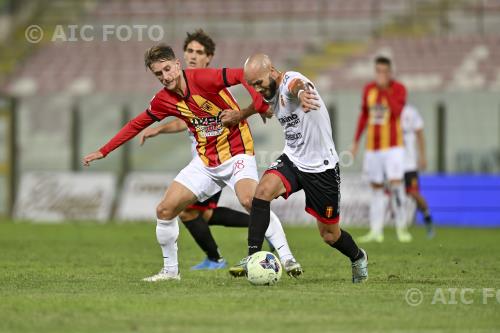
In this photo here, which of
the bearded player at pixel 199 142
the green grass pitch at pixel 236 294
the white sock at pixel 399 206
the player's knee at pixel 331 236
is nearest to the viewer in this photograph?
the green grass pitch at pixel 236 294

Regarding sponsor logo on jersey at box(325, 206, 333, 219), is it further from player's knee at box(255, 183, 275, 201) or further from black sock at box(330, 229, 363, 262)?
player's knee at box(255, 183, 275, 201)

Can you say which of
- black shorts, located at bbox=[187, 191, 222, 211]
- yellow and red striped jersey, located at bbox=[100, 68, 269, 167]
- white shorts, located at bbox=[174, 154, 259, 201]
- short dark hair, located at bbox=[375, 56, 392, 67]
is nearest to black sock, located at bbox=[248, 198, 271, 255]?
white shorts, located at bbox=[174, 154, 259, 201]

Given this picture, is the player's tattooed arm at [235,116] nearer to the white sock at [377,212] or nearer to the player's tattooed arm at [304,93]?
the player's tattooed arm at [304,93]

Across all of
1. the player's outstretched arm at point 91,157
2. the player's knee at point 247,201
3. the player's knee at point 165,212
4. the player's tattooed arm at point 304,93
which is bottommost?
the player's knee at point 165,212

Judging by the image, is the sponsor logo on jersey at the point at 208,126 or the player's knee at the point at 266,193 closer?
the player's knee at the point at 266,193

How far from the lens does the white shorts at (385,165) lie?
1589 cm

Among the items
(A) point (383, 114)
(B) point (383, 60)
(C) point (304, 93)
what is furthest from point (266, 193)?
(A) point (383, 114)

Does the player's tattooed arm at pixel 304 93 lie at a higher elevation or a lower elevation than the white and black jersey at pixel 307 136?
higher

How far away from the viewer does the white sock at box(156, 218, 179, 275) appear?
9312mm

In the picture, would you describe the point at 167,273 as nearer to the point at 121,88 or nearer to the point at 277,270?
the point at 277,270

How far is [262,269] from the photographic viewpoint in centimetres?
848

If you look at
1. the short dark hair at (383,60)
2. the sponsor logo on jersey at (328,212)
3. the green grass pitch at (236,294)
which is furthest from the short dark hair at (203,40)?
the short dark hair at (383,60)

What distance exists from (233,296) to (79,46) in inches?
903

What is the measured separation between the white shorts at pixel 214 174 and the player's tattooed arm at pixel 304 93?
4.31 feet
